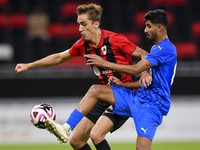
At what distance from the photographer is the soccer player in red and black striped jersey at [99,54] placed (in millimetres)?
5090

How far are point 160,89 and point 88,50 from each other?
1.22 meters

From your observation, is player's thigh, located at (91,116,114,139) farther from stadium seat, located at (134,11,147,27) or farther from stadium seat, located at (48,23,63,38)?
stadium seat, located at (134,11,147,27)

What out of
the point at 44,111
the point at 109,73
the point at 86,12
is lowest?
the point at 44,111

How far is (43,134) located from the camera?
A: 9.99 metres

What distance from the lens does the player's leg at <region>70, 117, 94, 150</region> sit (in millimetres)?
5219

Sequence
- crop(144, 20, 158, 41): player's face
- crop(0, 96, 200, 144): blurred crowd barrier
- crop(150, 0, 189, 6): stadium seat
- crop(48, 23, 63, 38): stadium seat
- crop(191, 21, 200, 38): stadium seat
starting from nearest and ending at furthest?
crop(144, 20, 158, 41): player's face < crop(0, 96, 200, 144): blurred crowd barrier < crop(48, 23, 63, 38): stadium seat < crop(191, 21, 200, 38): stadium seat < crop(150, 0, 189, 6): stadium seat

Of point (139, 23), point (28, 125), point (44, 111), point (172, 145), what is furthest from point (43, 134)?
point (44, 111)

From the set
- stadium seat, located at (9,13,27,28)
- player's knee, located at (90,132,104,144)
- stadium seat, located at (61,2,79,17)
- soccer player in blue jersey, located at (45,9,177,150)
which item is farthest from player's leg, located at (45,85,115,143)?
stadium seat, located at (61,2,79,17)

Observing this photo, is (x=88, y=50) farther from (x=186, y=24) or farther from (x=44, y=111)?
(x=186, y=24)

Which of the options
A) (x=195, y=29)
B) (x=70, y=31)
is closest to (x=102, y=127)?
(x=70, y=31)

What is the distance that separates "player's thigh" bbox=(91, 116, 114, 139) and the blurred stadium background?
4.32 metres

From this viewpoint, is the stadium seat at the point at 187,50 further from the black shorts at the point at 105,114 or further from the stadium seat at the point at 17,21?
the black shorts at the point at 105,114

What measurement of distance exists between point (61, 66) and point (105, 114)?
4670 millimetres

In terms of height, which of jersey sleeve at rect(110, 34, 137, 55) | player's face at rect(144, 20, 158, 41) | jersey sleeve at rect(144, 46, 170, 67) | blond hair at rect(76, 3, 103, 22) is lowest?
jersey sleeve at rect(144, 46, 170, 67)
